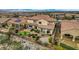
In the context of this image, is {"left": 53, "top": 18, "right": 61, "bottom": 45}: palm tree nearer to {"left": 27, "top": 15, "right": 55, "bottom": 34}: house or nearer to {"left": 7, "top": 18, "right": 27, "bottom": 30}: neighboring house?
{"left": 27, "top": 15, "right": 55, "bottom": 34}: house

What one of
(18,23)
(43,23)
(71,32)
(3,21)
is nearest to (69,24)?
(71,32)

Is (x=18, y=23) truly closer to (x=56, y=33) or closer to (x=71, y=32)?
(x=56, y=33)

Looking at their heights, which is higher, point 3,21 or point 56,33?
point 3,21

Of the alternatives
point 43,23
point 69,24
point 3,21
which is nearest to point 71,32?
point 69,24

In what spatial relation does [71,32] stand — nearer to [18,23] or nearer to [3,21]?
[18,23]

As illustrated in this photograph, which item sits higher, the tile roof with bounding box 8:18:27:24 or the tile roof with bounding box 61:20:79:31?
the tile roof with bounding box 8:18:27:24

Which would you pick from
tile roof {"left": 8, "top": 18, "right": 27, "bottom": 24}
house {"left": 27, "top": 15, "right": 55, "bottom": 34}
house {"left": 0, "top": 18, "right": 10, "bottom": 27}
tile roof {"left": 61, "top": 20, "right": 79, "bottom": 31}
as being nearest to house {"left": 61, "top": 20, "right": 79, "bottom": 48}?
tile roof {"left": 61, "top": 20, "right": 79, "bottom": 31}
